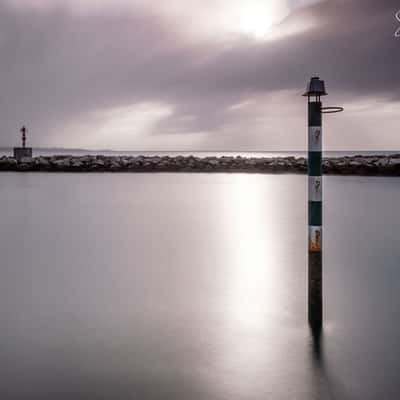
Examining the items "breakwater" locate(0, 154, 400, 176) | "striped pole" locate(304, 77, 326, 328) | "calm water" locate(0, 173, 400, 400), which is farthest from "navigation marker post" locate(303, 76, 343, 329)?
"breakwater" locate(0, 154, 400, 176)

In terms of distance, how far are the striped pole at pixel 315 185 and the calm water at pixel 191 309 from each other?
245 millimetres

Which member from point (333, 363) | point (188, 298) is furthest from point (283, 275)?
point (333, 363)

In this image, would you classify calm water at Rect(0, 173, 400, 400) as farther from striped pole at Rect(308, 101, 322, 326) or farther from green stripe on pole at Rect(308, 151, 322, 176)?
green stripe on pole at Rect(308, 151, 322, 176)

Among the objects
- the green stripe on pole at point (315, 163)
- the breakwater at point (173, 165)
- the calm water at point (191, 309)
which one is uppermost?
A: the breakwater at point (173, 165)

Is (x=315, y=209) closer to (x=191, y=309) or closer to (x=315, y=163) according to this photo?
(x=315, y=163)

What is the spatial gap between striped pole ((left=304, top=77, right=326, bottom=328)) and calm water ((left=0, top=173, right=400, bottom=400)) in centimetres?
24

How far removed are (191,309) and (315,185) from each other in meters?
1.09

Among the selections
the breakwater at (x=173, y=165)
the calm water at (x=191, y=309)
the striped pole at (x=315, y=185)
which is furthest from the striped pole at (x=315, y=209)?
the breakwater at (x=173, y=165)

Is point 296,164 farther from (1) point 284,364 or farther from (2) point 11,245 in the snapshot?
(1) point 284,364

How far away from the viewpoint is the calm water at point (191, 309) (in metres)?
2.11

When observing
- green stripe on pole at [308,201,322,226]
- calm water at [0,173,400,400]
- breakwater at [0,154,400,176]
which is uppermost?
breakwater at [0,154,400,176]

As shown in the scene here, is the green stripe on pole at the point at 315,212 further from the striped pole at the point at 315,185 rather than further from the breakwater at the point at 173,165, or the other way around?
the breakwater at the point at 173,165

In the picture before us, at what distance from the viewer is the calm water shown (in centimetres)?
211

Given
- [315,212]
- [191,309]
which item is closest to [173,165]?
[191,309]
